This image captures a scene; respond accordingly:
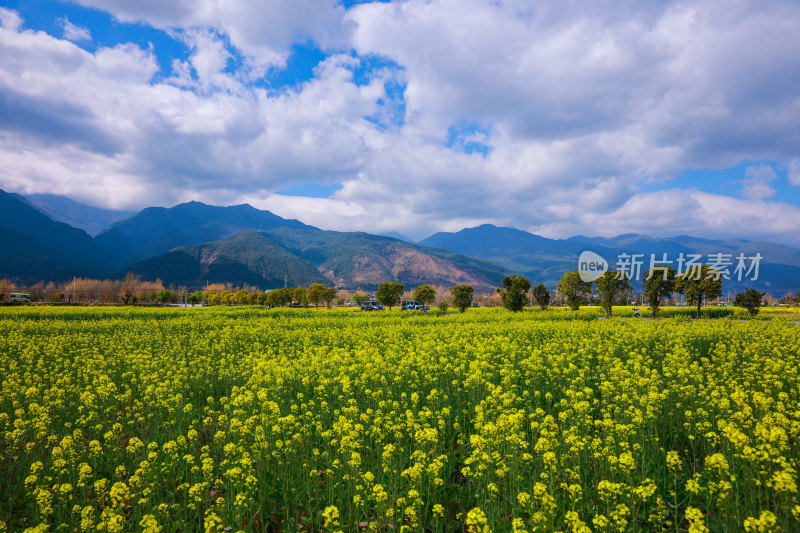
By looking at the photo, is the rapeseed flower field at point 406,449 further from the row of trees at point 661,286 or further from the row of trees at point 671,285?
the row of trees at point 671,285

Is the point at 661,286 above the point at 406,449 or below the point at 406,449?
above

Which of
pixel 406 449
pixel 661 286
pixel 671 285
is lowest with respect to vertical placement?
pixel 406 449

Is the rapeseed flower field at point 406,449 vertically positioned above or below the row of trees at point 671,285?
below

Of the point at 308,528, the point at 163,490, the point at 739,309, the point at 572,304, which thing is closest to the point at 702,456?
the point at 308,528

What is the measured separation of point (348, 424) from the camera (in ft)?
20.8

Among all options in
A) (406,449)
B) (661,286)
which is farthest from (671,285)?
(406,449)

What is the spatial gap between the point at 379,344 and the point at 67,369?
11.3m

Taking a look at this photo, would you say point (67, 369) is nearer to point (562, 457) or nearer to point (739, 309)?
point (562, 457)

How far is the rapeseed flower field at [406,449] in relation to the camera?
4938mm

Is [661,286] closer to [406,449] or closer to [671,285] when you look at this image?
[671,285]

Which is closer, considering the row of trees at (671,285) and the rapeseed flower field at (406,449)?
the rapeseed flower field at (406,449)

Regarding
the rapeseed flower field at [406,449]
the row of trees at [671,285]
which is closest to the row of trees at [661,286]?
the row of trees at [671,285]

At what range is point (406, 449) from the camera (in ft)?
24.2

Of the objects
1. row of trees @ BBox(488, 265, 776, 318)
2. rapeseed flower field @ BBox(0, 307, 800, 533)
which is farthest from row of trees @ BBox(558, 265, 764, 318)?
rapeseed flower field @ BBox(0, 307, 800, 533)
